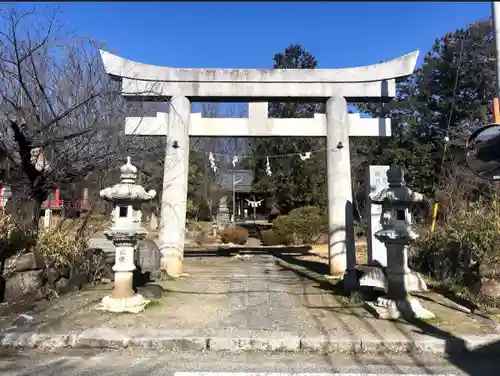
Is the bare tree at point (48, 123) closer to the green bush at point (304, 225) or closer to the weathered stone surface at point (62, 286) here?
the weathered stone surface at point (62, 286)

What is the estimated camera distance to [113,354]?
501cm

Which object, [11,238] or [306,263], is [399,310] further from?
[306,263]

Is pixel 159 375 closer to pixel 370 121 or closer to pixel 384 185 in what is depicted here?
pixel 384 185

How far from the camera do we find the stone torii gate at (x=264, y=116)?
11.0 m

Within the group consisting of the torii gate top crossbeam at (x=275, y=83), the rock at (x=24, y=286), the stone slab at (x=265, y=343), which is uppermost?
the torii gate top crossbeam at (x=275, y=83)

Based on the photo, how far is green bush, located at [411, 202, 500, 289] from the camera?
8281 mm

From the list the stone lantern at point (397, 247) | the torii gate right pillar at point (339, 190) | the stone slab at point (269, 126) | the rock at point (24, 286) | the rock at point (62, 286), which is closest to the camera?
the stone lantern at point (397, 247)

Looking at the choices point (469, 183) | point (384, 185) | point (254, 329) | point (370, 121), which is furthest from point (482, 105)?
point (254, 329)

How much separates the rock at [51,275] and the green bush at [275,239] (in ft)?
47.9

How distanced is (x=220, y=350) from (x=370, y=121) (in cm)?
838

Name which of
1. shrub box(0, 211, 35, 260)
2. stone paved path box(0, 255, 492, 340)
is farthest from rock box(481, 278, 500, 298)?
shrub box(0, 211, 35, 260)

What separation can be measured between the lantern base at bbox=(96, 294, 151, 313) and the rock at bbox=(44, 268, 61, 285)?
156 centimetres

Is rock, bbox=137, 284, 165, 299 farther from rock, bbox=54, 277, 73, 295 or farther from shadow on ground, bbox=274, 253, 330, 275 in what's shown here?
shadow on ground, bbox=274, 253, 330, 275

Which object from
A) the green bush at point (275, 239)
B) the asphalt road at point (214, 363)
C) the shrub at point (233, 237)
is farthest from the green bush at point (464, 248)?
the shrub at point (233, 237)
